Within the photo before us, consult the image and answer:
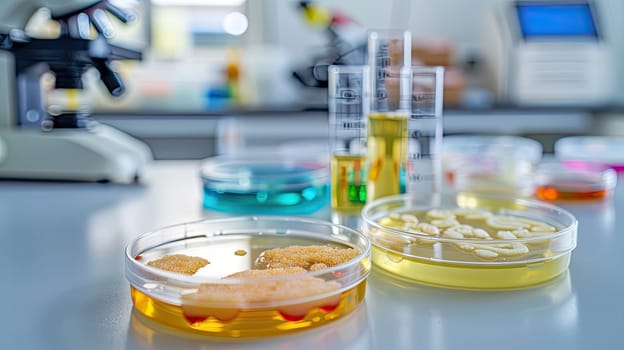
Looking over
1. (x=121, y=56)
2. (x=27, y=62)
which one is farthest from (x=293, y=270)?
(x=27, y=62)

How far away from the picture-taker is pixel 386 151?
870 millimetres

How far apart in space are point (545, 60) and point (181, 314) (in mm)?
2518

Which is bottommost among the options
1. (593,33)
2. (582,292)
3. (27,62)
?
(582,292)

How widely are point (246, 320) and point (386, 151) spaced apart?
0.44 meters

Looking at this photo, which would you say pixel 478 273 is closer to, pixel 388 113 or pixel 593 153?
pixel 388 113

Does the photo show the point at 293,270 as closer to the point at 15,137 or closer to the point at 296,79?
the point at 15,137

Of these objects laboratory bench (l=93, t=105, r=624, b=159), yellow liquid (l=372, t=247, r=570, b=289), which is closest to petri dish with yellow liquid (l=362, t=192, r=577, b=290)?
yellow liquid (l=372, t=247, r=570, b=289)

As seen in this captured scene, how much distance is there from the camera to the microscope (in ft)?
3.74

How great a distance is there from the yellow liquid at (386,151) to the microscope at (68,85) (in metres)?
0.50

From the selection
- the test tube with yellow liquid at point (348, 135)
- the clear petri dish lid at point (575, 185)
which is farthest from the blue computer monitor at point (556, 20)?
the test tube with yellow liquid at point (348, 135)

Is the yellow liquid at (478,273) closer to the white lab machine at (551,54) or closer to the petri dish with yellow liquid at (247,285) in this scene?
the petri dish with yellow liquid at (247,285)

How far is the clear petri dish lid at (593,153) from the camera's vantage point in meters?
1.34

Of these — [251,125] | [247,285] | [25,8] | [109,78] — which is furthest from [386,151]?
[251,125]

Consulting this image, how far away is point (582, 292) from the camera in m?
0.60
